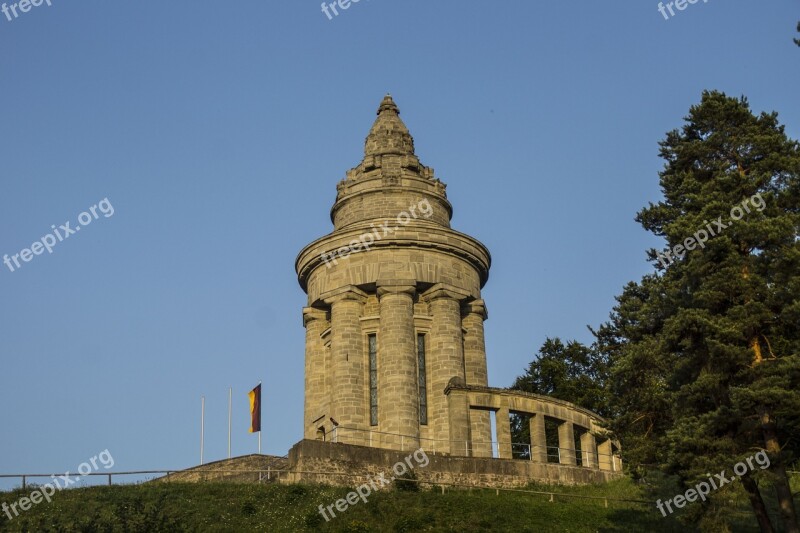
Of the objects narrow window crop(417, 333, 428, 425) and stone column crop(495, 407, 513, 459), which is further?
narrow window crop(417, 333, 428, 425)

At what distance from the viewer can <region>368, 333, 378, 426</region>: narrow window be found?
3981cm

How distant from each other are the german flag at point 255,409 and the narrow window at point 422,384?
6614mm

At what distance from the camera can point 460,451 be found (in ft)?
122

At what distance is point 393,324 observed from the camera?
39562mm

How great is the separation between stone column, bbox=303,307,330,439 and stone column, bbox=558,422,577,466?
31.2 feet

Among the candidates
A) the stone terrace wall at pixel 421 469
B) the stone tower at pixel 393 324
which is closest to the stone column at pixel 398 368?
the stone tower at pixel 393 324

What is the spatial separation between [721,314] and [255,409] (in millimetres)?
21620

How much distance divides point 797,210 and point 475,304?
18.1m

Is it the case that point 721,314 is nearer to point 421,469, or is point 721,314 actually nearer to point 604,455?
point 421,469

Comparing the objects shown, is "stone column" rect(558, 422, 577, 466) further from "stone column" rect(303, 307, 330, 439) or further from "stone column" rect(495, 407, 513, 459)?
"stone column" rect(303, 307, 330, 439)

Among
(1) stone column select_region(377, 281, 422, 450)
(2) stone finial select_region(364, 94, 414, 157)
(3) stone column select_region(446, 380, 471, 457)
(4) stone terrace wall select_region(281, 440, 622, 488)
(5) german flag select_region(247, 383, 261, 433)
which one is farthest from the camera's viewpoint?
(2) stone finial select_region(364, 94, 414, 157)

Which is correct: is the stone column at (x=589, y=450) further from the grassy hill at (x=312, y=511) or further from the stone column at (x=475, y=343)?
the grassy hill at (x=312, y=511)

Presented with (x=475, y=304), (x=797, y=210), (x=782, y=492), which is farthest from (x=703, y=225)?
(x=475, y=304)

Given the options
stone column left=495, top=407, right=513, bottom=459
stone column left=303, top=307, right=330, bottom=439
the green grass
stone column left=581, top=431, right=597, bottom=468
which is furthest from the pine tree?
stone column left=303, top=307, right=330, bottom=439
